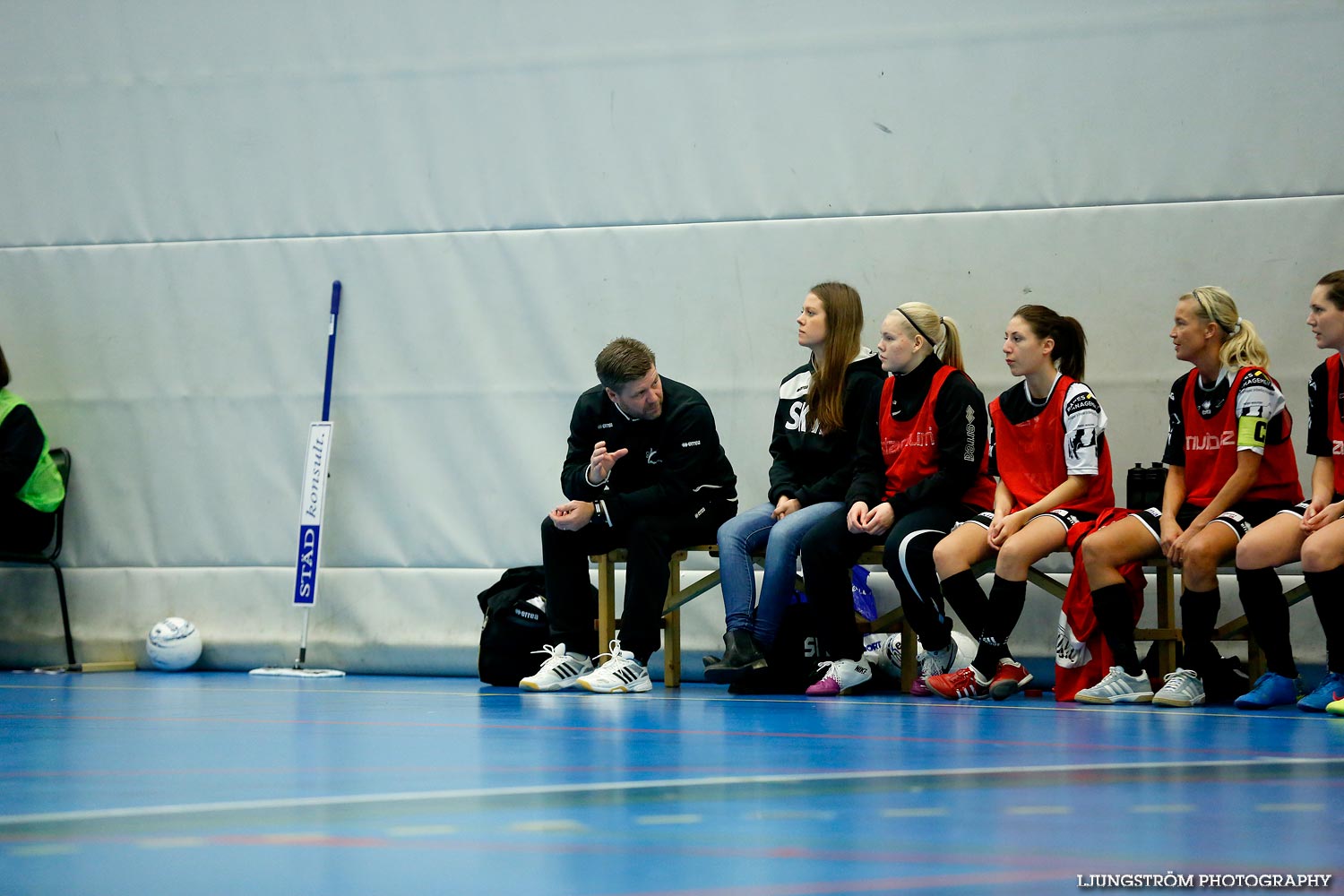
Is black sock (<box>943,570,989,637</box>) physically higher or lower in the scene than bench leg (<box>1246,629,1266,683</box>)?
higher

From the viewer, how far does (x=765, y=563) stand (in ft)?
15.9

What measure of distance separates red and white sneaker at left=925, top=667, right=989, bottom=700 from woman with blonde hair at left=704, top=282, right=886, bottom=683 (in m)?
0.61

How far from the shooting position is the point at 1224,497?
4.34m

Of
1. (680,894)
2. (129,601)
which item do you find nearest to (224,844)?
(680,894)

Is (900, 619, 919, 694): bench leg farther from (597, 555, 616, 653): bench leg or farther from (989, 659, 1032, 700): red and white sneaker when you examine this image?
(597, 555, 616, 653): bench leg

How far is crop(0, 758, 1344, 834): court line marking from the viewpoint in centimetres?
221

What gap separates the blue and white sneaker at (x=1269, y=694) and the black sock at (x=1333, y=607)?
0.13 meters

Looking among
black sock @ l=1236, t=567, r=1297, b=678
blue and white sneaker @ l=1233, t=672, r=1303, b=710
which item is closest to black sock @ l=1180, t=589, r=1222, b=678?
black sock @ l=1236, t=567, r=1297, b=678

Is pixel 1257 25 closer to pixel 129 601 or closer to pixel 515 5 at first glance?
pixel 515 5

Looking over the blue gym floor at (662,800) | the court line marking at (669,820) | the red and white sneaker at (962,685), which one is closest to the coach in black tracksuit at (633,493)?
the blue gym floor at (662,800)

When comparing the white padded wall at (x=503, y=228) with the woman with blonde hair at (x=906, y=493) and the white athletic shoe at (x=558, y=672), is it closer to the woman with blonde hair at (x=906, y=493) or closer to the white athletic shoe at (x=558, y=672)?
the woman with blonde hair at (x=906, y=493)

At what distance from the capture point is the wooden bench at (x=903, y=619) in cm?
457

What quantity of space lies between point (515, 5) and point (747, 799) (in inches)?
174

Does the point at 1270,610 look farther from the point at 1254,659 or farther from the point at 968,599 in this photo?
the point at 968,599
